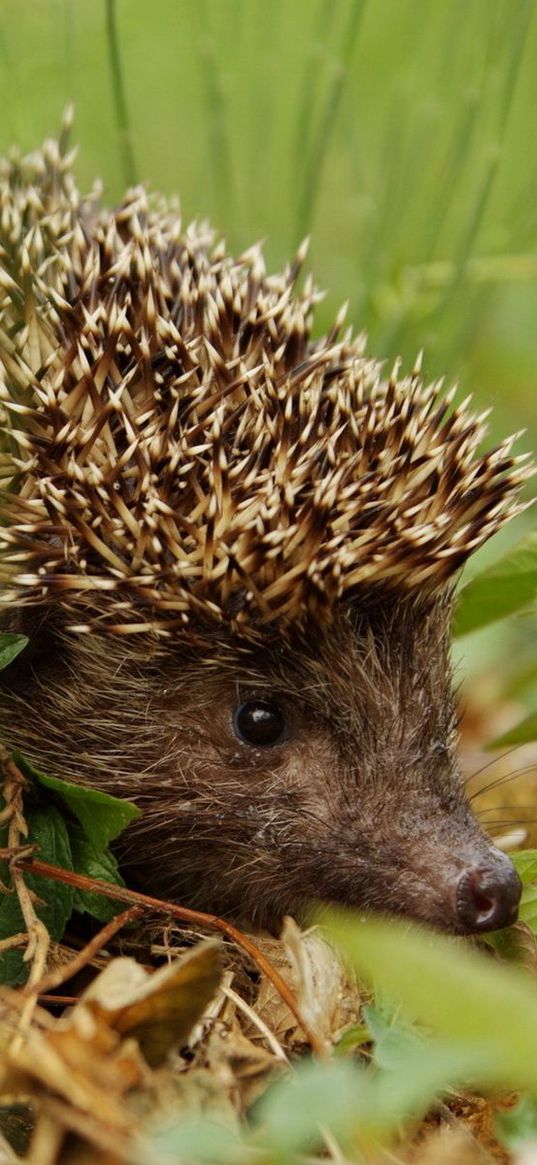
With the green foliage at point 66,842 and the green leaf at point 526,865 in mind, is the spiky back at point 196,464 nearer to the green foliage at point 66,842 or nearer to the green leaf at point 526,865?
the green foliage at point 66,842

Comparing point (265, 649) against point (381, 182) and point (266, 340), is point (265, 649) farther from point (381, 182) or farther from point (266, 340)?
point (381, 182)

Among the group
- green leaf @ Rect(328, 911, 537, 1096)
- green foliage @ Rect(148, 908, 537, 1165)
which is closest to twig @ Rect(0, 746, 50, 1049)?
green foliage @ Rect(148, 908, 537, 1165)

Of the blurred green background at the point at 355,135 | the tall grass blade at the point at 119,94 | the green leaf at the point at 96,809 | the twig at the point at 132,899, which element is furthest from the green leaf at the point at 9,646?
the tall grass blade at the point at 119,94

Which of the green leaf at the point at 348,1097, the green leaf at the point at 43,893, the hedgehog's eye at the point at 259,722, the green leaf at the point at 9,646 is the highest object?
the green leaf at the point at 9,646

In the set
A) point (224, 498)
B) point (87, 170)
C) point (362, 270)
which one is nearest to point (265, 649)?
point (224, 498)

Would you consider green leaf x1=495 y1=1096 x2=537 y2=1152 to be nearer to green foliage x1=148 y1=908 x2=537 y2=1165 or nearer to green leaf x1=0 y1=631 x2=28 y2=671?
green foliage x1=148 y1=908 x2=537 y2=1165

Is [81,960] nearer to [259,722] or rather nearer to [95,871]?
[95,871]
